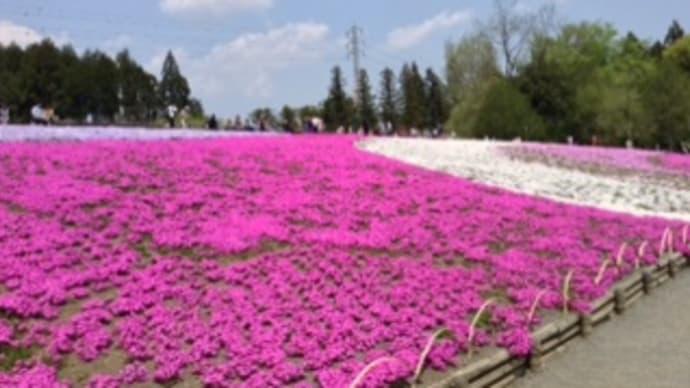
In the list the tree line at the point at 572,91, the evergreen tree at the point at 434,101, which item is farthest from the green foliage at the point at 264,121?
the evergreen tree at the point at 434,101

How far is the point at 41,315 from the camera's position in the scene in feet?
33.1

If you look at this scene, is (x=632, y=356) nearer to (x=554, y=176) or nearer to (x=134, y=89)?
(x=554, y=176)

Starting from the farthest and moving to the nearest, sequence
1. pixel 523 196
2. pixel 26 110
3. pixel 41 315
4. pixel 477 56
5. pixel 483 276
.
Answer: pixel 26 110 < pixel 477 56 < pixel 523 196 < pixel 483 276 < pixel 41 315

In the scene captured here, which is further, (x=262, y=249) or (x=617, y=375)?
(x=262, y=249)

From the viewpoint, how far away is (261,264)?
1260cm

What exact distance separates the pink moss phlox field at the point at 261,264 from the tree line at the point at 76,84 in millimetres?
71760

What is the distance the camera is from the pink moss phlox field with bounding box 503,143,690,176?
36375mm

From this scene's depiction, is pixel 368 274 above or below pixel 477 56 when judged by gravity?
below

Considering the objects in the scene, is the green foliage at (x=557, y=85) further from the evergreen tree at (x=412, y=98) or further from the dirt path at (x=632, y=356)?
the dirt path at (x=632, y=356)

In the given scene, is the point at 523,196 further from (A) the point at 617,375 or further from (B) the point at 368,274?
(A) the point at 617,375

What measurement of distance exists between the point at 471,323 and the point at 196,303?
373cm

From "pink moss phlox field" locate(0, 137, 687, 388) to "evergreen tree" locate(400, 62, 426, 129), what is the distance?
3882 inches

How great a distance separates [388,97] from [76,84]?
4872 centimetres

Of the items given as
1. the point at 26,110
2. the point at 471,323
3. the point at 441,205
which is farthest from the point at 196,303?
the point at 26,110
